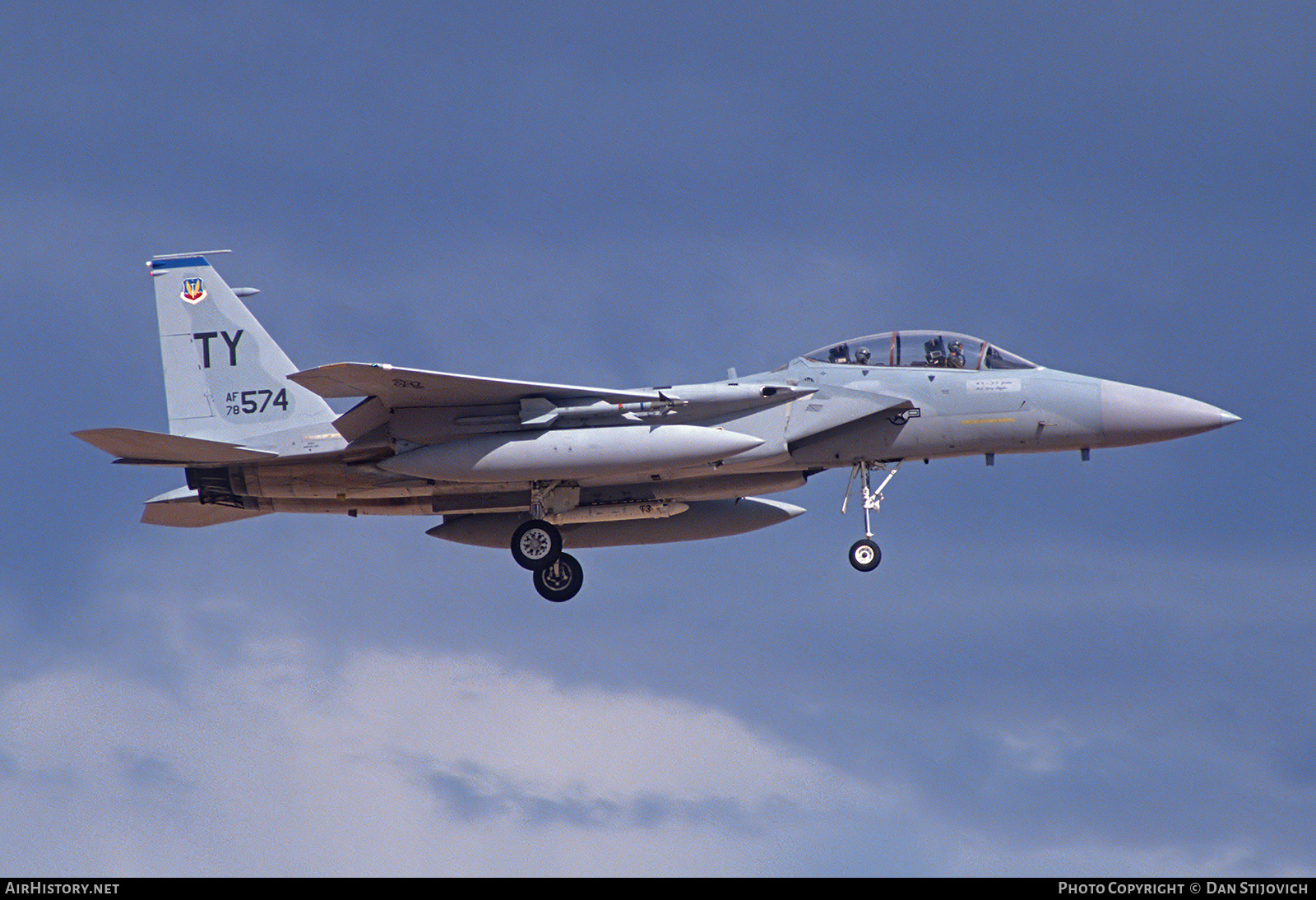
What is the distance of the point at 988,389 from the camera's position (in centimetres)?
2200

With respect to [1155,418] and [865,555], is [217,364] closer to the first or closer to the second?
[865,555]

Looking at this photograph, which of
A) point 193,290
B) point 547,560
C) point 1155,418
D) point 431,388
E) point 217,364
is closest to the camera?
point 431,388

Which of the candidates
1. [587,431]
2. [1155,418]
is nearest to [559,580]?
[587,431]

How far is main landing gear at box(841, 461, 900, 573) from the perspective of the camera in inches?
869

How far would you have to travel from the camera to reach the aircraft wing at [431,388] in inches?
814

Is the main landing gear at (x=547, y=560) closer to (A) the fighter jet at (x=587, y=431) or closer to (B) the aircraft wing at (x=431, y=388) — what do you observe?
(A) the fighter jet at (x=587, y=431)

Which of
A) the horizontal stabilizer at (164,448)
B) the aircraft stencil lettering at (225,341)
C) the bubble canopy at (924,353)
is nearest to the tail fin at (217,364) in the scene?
the aircraft stencil lettering at (225,341)

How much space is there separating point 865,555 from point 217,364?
33.3 ft

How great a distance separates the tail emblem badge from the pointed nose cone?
13.5 metres

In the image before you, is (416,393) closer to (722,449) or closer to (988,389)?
(722,449)

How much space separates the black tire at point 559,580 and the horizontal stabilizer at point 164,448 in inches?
167

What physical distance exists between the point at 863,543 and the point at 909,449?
1473 millimetres

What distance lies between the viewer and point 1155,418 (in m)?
21.9
